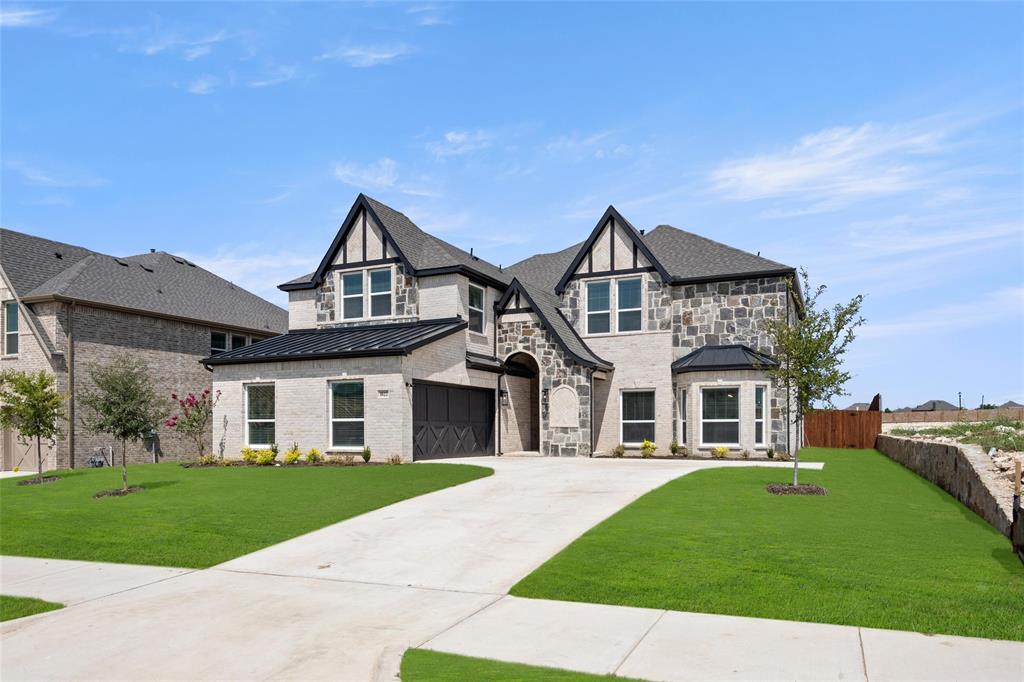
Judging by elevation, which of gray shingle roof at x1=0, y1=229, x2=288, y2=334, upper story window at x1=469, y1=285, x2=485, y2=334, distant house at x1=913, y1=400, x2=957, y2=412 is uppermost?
gray shingle roof at x1=0, y1=229, x2=288, y2=334

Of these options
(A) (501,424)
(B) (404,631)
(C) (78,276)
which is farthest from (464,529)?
(C) (78,276)

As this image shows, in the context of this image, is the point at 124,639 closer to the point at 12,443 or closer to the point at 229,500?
the point at 229,500

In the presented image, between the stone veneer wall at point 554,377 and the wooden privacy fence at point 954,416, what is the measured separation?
25333 mm

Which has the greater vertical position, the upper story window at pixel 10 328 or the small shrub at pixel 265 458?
the upper story window at pixel 10 328

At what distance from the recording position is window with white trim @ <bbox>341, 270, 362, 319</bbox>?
30125mm

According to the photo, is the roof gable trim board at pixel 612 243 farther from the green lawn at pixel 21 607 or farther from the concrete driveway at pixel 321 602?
the green lawn at pixel 21 607

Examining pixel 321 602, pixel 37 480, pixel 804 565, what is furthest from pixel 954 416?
pixel 321 602

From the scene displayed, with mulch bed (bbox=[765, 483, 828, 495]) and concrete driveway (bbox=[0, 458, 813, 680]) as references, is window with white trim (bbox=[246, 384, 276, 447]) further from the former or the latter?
mulch bed (bbox=[765, 483, 828, 495])

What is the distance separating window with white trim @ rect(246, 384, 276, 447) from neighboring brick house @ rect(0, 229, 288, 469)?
6.86 meters

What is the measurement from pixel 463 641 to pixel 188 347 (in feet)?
97.7

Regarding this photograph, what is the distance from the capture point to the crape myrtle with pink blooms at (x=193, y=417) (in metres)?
30.7

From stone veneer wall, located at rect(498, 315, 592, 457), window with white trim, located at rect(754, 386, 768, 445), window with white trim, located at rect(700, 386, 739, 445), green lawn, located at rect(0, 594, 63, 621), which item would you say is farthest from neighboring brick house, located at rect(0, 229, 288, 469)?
window with white trim, located at rect(754, 386, 768, 445)

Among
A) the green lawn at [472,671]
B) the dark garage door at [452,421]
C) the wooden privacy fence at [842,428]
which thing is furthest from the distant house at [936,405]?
the green lawn at [472,671]

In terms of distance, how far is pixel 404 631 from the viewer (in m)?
8.24
